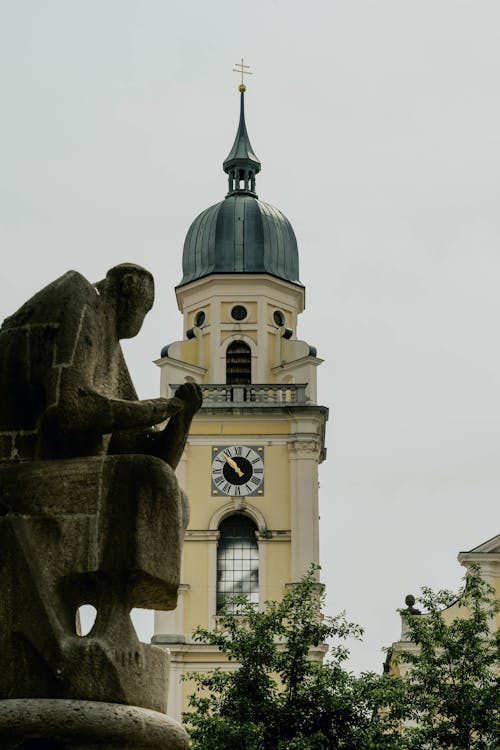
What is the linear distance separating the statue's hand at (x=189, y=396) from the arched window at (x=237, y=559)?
139ft

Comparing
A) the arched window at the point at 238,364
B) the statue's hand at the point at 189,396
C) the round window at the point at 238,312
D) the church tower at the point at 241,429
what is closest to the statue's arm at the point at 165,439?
the statue's hand at the point at 189,396

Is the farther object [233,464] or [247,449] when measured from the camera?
[247,449]

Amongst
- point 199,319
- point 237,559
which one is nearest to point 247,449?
point 237,559

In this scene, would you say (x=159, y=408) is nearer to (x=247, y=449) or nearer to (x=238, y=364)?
(x=247, y=449)

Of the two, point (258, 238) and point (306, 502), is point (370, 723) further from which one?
point (258, 238)

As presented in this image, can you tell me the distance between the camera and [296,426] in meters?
52.0

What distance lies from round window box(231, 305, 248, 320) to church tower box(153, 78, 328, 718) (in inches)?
1.8

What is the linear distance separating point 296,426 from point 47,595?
44.9 metres

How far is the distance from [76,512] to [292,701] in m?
21.1

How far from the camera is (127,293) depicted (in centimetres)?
793

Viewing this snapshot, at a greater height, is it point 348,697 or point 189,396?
point 348,697

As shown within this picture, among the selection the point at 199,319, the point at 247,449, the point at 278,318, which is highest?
the point at 278,318

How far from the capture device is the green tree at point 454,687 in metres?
27.0

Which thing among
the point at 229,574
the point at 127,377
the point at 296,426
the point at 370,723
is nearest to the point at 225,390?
the point at 296,426
